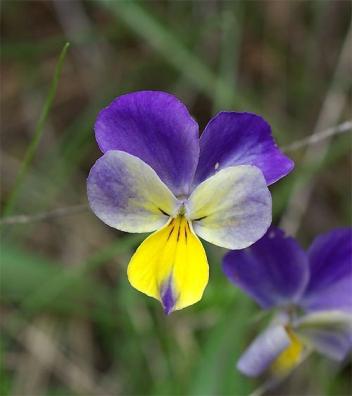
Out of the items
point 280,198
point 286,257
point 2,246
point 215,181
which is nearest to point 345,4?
point 280,198

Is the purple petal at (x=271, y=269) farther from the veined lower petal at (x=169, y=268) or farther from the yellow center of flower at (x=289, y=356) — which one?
the veined lower petal at (x=169, y=268)

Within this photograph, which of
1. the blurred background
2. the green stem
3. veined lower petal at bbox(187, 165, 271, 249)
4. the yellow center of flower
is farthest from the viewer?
the blurred background

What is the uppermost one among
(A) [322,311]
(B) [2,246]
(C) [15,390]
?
(B) [2,246]

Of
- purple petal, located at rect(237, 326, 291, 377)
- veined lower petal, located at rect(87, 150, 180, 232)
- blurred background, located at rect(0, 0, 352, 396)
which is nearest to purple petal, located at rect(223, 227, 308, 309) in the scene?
purple petal, located at rect(237, 326, 291, 377)

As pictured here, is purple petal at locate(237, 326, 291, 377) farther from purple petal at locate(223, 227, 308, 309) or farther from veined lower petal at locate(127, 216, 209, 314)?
veined lower petal at locate(127, 216, 209, 314)

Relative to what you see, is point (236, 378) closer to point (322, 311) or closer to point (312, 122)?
point (322, 311)

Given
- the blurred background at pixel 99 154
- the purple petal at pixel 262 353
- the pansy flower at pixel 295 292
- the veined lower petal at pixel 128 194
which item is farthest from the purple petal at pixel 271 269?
the blurred background at pixel 99 154

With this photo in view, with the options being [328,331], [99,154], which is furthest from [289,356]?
[99,154]

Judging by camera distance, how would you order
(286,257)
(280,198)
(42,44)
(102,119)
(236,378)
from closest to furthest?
(102,119) < (286,257) < (236,378) < (280,198) < (42,44)
